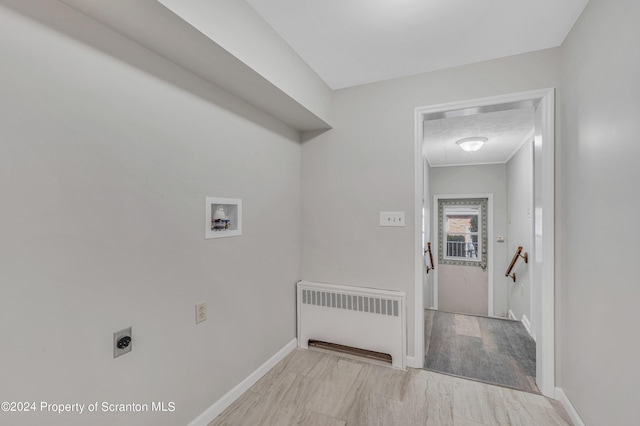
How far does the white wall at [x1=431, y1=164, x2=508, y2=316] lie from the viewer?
16.0 ft

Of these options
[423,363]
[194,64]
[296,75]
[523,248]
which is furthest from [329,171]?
[523,248]

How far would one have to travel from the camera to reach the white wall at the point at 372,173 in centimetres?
Result: 209

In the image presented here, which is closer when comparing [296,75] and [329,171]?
[296,75]

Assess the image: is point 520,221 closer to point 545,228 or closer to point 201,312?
point 545,228

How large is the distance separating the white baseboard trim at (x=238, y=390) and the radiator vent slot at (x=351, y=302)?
44 centimetres

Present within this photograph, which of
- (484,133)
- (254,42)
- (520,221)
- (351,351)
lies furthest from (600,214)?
(520,221)

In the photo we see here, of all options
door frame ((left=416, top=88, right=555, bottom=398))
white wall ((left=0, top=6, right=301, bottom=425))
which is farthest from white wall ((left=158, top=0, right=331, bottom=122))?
door frame ((left=416, top=88, right=555, bottom=398))

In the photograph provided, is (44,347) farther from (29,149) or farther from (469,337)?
(469,337)

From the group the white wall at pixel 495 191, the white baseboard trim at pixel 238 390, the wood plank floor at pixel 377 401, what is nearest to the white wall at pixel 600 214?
the wood plank floor at pixel 377 401

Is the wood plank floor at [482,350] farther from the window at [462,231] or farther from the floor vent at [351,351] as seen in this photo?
the window at [462,231]

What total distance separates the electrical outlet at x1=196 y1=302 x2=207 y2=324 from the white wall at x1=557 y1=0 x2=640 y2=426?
197cm

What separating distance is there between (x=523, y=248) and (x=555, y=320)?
2131 mm

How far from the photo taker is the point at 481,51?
1.89 metres

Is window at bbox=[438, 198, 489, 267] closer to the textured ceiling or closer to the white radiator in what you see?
the textured ceiling
